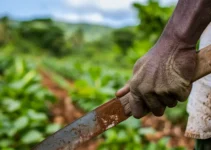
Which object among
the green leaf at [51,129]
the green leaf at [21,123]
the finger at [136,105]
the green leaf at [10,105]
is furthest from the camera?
the green leaf at [10,105]

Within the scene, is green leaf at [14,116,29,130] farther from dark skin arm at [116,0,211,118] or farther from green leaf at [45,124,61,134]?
dark skin arm at [116,0,211,118]

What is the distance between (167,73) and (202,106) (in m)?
0.26

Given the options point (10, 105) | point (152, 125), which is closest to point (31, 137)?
point (10, 105)

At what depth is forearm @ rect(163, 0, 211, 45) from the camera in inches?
43.8

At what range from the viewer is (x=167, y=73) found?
1153 mm

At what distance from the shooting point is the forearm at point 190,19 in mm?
1113

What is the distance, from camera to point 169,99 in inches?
46.5

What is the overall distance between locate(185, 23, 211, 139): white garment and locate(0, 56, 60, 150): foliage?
2135mm

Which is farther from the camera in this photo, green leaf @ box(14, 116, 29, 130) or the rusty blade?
green leaf @ box(14, 116, 29, 130)

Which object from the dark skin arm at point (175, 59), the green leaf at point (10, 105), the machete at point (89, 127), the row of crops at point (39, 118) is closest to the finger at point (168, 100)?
the dark skin arm at point (175, 59)

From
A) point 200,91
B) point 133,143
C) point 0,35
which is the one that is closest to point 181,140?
point 133,143

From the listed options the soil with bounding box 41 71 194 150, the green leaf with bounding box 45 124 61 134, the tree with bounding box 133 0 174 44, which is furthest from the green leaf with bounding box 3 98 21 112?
the tree with bounding box 133 0 174 44

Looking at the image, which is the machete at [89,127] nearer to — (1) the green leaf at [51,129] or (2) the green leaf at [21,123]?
(2) the green leaf at [21,123]

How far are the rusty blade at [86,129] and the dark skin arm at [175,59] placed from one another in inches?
5.0
